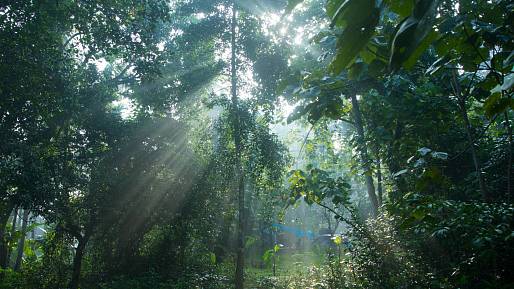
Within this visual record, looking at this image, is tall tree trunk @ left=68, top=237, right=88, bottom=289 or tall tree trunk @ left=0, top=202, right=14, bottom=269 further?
tall tree trunk @ left=68, top=237, right=88, bottom=289

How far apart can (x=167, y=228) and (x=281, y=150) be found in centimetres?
468

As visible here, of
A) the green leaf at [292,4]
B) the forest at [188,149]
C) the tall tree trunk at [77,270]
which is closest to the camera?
the green leaf at [292,4]

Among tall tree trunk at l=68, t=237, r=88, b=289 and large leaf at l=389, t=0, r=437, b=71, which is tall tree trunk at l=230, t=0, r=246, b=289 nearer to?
tall tree trunk at l=68, t=237, r=88, b=289

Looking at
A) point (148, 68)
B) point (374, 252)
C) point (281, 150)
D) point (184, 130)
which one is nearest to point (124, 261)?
point (184, 130)

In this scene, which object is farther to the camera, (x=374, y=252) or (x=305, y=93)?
(x=374, y=252)

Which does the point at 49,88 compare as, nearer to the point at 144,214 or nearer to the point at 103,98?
the point at 103,98


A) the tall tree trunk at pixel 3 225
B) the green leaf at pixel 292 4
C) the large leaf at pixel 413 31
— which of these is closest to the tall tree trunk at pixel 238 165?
the tall tree trunk at pixel 3 225

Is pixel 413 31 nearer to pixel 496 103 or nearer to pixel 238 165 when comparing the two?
pixel 496 103

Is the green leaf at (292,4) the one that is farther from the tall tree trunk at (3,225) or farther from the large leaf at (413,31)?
the tall tree trunk at (3,225)

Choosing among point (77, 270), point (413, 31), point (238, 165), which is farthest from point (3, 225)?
point (413, 31)

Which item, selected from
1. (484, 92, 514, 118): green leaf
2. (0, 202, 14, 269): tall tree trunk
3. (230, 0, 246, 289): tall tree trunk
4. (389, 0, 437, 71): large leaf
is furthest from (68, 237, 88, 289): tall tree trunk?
(389, 0, 437, 71): large leaf

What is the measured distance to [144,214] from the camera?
34.9ft

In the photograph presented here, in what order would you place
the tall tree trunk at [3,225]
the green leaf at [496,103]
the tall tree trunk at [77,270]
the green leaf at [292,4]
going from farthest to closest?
A: the tall tree trunk at [77,270], the tall tree trunk at [3,225], the green leaf at [496,103], the green leaf at [292,4]

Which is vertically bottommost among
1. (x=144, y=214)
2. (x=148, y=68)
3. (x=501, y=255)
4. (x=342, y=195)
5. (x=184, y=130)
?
(x=501, y=255)
